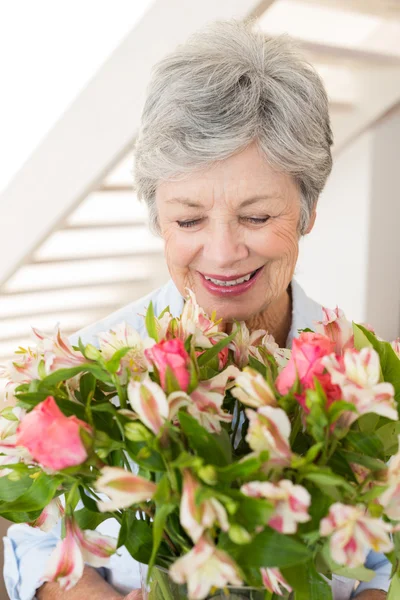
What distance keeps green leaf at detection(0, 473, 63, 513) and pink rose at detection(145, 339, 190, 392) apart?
0.13 meters

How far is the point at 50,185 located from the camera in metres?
2.80

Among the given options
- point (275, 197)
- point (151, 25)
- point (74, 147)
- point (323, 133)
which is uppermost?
point (151, 25)

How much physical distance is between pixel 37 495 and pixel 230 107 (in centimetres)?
67

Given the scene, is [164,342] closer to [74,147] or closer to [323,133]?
[323,133]

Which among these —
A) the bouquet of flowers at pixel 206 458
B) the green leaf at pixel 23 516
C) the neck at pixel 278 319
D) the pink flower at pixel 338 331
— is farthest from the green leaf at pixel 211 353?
the neck at pixel 278 319

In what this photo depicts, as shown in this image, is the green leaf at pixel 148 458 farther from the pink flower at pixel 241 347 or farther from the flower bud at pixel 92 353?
the pink flower at pixel 241 347

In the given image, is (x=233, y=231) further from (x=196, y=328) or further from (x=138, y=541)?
(x=138, y=541)

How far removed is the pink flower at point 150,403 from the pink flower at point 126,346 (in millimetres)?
66

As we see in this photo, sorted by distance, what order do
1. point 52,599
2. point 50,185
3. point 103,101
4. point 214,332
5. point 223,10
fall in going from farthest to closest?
point 50,185 → point 103,101 → point 223,10 → point 52,599 → point 214,332

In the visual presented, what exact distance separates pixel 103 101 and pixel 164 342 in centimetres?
212

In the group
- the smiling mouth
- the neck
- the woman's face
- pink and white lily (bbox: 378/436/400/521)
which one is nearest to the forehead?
the woman's face

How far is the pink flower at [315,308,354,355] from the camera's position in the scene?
74cm

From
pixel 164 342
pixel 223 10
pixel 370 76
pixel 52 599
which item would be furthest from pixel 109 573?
pixel 370 76

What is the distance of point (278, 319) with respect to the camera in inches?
57.9
